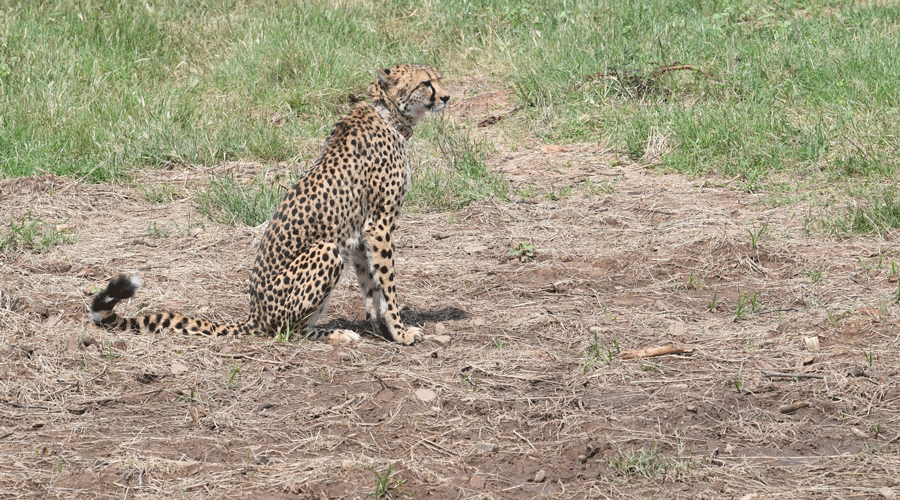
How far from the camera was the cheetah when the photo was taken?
4.55 meters

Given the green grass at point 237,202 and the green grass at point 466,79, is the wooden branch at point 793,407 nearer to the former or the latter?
the green grass at point 466,79

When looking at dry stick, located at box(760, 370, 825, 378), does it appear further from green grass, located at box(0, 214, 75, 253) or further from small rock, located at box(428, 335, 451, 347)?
green grass, located at box(0, 214, 75, 253)

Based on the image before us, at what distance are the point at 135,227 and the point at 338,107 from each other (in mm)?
2409

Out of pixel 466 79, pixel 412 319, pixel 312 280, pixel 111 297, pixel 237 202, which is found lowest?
pixel 466 79

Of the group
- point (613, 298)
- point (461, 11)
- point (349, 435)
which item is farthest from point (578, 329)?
point (461, 11)

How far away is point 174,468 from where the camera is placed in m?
3.50

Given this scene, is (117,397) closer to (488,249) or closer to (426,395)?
(426,395)

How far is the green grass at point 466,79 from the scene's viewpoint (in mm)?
6855

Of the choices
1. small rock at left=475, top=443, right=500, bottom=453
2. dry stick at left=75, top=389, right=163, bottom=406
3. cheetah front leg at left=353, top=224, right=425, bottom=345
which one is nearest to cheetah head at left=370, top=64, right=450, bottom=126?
cheetah front leg at left=353, top=224, right=425, bottom=345

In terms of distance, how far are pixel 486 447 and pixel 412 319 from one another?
4.92 feet

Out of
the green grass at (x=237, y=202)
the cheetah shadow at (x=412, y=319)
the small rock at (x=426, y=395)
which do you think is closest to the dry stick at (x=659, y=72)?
the green grass at (x=237, y=202)

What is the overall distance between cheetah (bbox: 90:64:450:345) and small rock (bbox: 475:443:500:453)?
1.16 m

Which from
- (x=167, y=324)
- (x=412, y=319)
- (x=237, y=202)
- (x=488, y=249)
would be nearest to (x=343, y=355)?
(x=412, y=319)

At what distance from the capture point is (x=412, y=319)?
5070 millimetres
